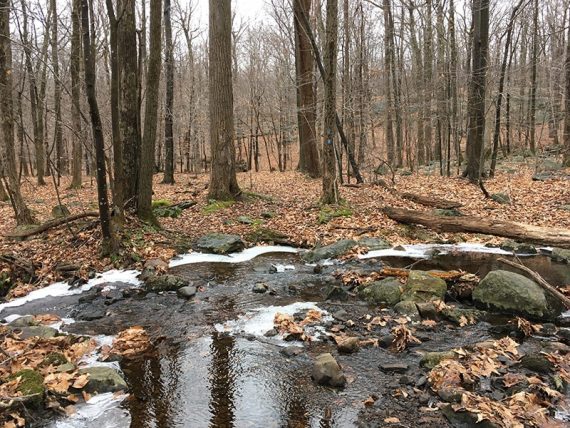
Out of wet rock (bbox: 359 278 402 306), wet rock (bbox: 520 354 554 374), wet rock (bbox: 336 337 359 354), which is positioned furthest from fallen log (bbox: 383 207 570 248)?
wet rock (bbox: 336 337 359 354)

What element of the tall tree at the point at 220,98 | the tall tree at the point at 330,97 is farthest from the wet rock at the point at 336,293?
the tall tree at the point at 220,98

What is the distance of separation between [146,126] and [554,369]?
29.7 feet

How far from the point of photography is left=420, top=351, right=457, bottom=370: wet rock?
15.8 feet

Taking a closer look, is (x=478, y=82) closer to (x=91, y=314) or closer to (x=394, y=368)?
(x=394, y=368)

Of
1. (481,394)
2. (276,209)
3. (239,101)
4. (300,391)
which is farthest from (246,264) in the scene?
(239,101)

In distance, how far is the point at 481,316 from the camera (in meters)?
6.31

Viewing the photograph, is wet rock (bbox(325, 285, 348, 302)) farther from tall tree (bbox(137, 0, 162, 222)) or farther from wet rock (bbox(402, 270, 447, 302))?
tall tree (bbox(137, 0, 162, 222))

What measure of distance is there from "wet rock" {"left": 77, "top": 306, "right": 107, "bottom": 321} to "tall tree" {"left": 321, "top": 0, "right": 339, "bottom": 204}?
7462 millimetres

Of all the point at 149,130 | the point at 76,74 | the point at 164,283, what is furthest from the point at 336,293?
the point at 76,74

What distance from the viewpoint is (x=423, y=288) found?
6.95m

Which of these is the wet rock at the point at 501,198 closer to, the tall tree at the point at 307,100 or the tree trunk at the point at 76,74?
the tall tree at the point at 307,100

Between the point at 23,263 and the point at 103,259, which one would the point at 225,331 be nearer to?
the point at 103,259

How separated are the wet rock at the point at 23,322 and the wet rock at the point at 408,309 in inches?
210

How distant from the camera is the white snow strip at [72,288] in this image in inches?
282
